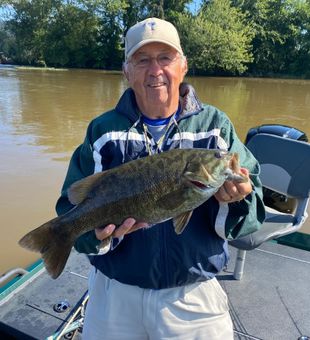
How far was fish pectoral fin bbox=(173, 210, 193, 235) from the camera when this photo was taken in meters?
2.02

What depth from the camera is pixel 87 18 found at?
5753 cm

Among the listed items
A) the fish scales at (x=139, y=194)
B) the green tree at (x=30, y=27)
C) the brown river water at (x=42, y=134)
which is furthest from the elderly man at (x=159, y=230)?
the green tree at (x=30, y=27)

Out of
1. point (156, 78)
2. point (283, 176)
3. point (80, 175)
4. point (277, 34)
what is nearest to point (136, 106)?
point (156, 78)

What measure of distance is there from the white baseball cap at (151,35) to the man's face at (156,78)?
1.5 inches

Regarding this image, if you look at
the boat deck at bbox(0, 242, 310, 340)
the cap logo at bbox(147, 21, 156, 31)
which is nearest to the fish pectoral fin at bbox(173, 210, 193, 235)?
the cap logo at bbox(147, 21, 156, 31)

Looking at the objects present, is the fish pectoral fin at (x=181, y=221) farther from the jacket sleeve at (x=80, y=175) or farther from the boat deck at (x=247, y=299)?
the boat deck at (x=247, y=299)

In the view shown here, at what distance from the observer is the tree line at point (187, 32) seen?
46.8m

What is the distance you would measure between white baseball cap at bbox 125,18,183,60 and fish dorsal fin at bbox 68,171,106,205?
781 mm

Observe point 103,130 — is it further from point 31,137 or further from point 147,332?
point 31,137

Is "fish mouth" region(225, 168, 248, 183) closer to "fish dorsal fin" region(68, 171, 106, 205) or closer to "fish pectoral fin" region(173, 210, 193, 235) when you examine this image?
"fish pectoral fin" region(173, 210, 193, 235)

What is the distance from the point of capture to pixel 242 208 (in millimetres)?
2203

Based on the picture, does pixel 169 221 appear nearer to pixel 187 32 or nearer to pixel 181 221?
pixel 181 221

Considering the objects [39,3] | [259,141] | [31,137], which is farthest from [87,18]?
[259,141]

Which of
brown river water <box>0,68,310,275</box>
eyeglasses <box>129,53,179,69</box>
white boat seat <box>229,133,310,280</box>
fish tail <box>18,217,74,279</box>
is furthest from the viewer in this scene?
brown river water <box>0,68,310,275</box>
